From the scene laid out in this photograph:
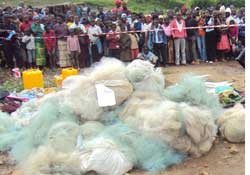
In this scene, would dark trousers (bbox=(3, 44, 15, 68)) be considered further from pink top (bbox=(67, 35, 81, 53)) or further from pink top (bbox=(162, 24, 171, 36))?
pink top (bbox=(162, 24, 171, 36))

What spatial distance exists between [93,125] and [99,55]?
6.73 m

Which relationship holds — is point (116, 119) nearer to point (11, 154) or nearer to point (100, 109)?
point (100, 109)

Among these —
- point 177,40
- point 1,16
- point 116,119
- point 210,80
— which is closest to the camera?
point 116,119

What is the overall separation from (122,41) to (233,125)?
21.9 feet

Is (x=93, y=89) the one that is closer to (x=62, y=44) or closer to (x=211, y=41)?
(x=62, y=44)

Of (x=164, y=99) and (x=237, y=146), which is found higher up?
(x=164, y=99)

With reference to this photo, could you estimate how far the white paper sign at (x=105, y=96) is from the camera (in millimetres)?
6254

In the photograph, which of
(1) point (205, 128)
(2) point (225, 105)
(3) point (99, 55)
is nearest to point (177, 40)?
(3) point (99, 55)

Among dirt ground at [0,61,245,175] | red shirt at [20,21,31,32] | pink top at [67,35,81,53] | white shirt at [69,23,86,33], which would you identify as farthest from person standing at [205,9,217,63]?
dirt ground at [0,61,245,175]

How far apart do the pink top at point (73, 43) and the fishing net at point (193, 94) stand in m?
6.15

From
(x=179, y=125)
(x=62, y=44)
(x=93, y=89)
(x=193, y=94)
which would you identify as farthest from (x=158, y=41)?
(x=179, y=125)

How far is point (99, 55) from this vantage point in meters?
12.7

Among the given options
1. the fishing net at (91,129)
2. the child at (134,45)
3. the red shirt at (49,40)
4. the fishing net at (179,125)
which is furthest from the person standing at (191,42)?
the fishing net at (91,129)

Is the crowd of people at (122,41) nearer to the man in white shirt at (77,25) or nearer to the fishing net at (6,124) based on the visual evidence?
the man in white shirt at (77,25)
